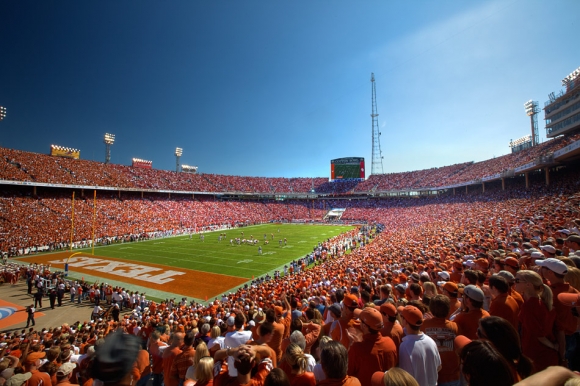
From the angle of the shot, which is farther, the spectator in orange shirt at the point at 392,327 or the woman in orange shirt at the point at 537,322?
the spectator in orange shirt at the point at 392,327

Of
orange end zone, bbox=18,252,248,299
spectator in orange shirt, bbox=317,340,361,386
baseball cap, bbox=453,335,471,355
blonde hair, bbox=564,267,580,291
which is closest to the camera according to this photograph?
spectator in orange shirt, bbox=317,340,361,386

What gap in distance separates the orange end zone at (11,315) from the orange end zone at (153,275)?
204 inches

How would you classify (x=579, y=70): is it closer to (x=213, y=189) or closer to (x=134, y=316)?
(x=134, y=316)

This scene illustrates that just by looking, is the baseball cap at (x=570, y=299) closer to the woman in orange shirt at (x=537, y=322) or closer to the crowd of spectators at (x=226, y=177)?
the woman in orange shirt at (x=537, y=322)

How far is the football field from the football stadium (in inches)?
9.2

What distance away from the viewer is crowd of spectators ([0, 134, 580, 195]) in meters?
36.0

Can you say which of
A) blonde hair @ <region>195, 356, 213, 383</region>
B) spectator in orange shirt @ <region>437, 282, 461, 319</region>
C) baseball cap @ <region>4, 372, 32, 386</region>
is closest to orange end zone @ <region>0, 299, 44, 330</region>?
baseball cap @ <region>4, 372, 32, 386</region>

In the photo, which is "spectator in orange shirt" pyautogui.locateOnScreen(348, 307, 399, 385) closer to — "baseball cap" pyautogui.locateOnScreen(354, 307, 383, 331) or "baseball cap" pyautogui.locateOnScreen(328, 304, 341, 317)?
"baseball cap" pyautogui.locateOnScreen(354, 307, 383, 331)

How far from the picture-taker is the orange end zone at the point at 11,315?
12.9 meters

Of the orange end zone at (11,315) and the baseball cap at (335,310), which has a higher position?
the baseball cap at (335,310)

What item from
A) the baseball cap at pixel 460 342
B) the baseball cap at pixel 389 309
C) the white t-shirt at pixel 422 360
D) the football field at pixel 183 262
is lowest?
the football field at pixel 183 262

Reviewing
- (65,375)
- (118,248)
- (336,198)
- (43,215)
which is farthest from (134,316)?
(336,198)

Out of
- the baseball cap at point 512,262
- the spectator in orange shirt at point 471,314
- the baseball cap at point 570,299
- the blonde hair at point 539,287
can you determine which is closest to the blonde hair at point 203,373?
the spectator in orange shirt at point 471,314

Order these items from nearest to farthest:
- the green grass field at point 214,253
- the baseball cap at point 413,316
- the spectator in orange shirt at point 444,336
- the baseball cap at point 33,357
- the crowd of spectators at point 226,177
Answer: the baseball cap at point 413,316 < the spectator in orange shirt at point 444,336 < the baseball cap at point 33,357 < the green grass field at point 214,253 < the crowd of spectators at point 226,177
